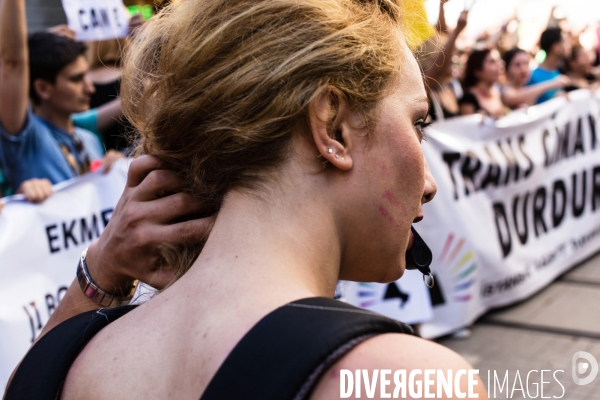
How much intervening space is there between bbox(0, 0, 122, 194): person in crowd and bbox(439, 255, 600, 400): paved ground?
2.83 m

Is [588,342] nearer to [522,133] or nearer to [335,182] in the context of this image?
[522,133]

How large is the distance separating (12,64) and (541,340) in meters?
3.98

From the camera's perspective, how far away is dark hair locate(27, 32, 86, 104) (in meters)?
3.87

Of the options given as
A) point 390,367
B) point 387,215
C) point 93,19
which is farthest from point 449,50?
point 390,367

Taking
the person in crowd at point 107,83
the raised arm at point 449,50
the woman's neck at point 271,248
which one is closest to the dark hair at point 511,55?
the raised arm at point 449,50

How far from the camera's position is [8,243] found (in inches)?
119

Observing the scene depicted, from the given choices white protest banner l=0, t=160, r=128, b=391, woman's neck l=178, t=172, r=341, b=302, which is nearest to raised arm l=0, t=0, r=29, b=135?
white protest banner l=0, t=160, r=128, b=391

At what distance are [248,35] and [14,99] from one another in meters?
2.59

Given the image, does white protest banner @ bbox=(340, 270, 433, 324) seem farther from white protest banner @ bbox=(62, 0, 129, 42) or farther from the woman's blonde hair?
the woman's blonde hair

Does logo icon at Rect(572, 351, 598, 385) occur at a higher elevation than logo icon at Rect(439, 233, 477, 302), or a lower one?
lower

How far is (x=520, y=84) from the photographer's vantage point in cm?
746

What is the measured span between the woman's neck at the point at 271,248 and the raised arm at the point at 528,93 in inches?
259

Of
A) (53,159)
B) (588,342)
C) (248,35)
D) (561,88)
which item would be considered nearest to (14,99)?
(53,159)

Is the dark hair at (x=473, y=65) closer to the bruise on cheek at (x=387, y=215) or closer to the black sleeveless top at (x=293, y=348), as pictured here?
the bruise on cheek at (x=387, y=215)
